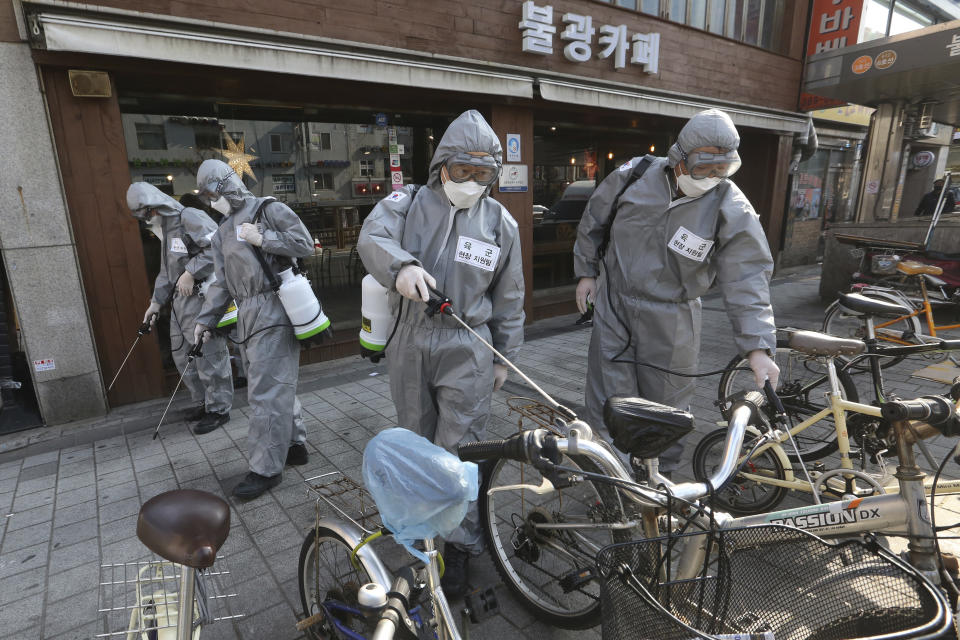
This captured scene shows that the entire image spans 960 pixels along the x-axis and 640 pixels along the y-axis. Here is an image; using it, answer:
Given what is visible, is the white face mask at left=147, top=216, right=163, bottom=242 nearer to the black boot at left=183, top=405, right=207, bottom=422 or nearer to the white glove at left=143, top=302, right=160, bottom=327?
the white glove at left=143, top=302, right=160, bottom=327

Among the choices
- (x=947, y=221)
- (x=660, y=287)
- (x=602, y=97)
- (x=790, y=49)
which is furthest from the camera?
(x=790, y=49)

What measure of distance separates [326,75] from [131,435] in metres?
3.79

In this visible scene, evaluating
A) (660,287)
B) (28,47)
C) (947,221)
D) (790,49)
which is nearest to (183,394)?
(28,47)

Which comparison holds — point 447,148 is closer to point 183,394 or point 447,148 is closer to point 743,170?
point 183,394

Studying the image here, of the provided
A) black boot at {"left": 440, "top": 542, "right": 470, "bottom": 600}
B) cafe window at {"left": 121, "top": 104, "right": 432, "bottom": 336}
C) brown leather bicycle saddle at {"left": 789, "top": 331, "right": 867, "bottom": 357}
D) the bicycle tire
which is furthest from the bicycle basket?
cafe window at {"left": 121, "top": 104, "right": 432, "bottom": 336}

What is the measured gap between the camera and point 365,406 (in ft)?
16.1

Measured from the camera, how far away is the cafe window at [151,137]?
18.1 feet

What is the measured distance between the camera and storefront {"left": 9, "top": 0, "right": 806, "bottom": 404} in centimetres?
456

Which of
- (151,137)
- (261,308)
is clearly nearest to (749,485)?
(261,308)

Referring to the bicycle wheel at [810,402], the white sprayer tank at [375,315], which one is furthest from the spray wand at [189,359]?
the bicycle wheel at [810,402]

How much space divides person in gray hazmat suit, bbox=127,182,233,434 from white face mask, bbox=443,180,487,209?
9.41 ft

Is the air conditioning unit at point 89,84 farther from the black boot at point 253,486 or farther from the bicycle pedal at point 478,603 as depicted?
the bicycle pedal at point 478,603

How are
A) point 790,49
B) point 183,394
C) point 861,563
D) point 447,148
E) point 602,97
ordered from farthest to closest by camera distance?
point 790,49, point 602,97, point 183,394, point 447,148, point 861,563

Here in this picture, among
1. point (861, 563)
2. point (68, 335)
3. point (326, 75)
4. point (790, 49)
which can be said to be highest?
point (790, 49)
